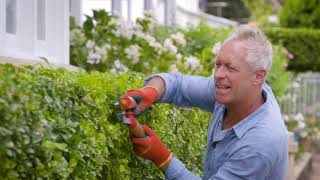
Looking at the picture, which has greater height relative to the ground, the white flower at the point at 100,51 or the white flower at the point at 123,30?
the white flower at the point at 123,30

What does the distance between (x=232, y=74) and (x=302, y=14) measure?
1587 centimetres

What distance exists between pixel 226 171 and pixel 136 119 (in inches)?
22.0

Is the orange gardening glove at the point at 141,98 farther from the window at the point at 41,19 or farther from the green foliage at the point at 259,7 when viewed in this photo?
the green foliage at the point at 259,7

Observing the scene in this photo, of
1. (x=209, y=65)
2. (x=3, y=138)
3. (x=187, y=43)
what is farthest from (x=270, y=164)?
(x=187, y=43)

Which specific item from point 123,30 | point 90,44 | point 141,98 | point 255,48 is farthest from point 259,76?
point 123,30

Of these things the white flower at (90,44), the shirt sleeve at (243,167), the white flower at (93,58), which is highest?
the white flower at (90,44)

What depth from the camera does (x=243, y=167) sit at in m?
3.87

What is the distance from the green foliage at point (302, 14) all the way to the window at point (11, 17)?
14.3 m

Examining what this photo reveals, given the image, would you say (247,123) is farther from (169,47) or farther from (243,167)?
(169,47)

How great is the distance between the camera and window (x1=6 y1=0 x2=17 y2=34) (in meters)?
5.59

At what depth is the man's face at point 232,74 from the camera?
3.96m

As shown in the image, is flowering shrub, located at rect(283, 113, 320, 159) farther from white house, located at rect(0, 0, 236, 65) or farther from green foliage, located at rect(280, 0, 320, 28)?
white house, located at rect(0, 0, 236, 65)

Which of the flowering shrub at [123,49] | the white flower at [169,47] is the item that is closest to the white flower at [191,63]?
the flowering shrub at [123,49]

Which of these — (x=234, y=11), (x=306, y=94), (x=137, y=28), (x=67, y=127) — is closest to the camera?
(x=67, y=127)
